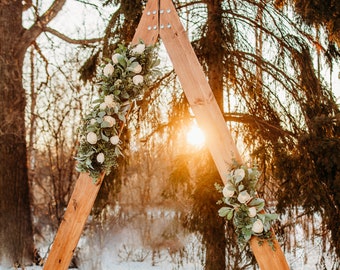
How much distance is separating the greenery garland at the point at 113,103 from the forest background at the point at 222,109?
3.32 feet

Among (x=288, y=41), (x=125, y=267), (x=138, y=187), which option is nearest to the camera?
(x=288, y=41)

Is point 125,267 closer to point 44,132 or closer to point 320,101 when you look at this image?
point 44,132

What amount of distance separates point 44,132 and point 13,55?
5.11 ft

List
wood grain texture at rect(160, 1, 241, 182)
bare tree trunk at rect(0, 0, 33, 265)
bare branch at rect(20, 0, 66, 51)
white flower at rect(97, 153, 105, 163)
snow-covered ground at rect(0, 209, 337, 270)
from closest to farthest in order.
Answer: wood grain texture at rect(160, 1, 241, 182), white flower at rect(97, 153, 105, 163), bare tree trunk at rect(0, 0, 33, 265), bare branch at rect(20, 0, 66, 51), snow-covered ground at rect(0, 209, 337, 270)

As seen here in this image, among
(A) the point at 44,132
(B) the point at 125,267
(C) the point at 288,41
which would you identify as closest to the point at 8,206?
(A) the point at 44,132

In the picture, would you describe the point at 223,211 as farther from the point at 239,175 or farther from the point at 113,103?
the point at 113,103

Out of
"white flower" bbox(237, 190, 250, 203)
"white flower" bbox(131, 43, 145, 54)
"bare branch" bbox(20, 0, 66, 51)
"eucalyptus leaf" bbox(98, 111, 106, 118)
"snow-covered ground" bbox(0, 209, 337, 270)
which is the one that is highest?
"bare branch" bbox(20, 0, 66, 51)

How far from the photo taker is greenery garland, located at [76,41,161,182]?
286 cm

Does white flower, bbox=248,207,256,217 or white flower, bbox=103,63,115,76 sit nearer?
white flower, bbox=248,207,256,217

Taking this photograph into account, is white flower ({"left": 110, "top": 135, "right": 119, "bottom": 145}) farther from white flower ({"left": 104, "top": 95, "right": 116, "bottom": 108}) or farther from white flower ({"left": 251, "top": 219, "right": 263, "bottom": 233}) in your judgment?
white flower ({"left": 251, "top": 219, "right": 263, "bottom": 233})

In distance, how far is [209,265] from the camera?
13.0 ft

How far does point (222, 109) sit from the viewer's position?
419cm

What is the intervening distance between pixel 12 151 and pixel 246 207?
14.5 ft

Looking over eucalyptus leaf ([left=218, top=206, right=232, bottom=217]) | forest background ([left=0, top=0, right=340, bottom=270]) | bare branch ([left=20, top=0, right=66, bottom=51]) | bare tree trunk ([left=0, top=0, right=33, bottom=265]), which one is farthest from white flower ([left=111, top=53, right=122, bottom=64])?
bare branch ([left=20, top=0, right=66, bottom=51])
